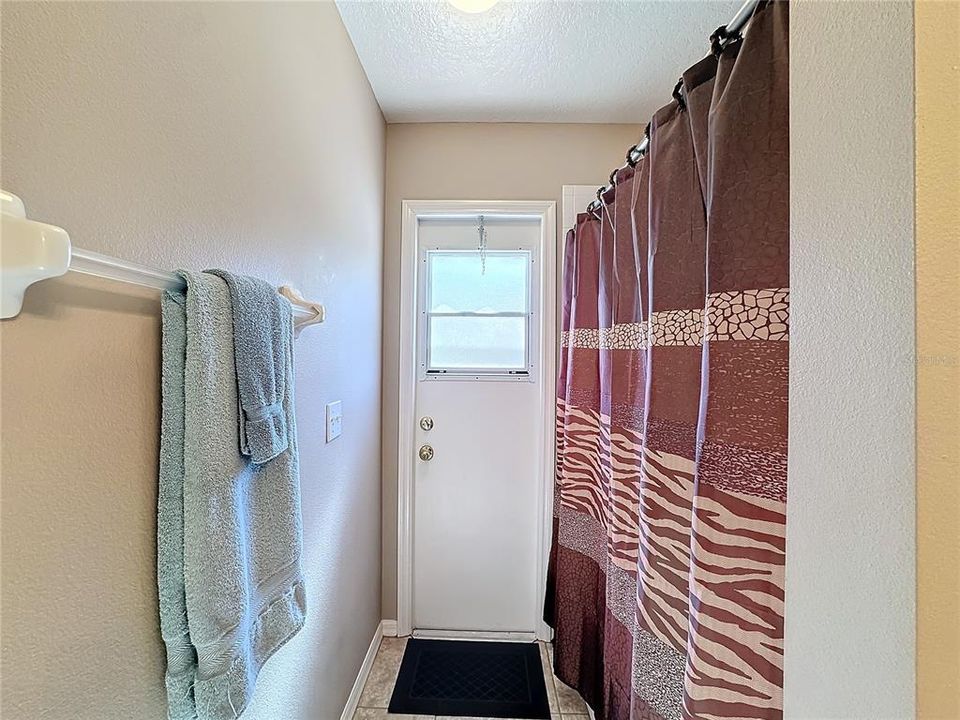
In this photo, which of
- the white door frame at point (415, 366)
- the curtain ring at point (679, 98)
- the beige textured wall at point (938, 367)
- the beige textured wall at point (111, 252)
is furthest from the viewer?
the white door frame at point (415, 366)

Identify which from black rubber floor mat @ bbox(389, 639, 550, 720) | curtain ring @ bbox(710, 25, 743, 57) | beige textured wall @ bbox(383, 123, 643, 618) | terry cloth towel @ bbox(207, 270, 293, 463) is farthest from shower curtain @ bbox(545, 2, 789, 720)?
beige textured wall @ bbox(383, 123, 643, 618)

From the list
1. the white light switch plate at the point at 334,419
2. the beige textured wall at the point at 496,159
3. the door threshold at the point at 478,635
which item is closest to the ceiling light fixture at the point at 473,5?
the beige textured wall at the point at 496,159

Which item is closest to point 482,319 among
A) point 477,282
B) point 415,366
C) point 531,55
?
point 477,282

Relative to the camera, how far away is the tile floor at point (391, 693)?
1.64 metres

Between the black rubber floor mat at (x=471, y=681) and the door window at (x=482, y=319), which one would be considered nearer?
the black rubber floor mat at (x=471, y=681)

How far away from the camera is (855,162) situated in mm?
430

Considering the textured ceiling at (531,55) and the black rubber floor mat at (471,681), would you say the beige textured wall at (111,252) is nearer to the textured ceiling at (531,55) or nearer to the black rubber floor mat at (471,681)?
the textured ceiling at (531,55)

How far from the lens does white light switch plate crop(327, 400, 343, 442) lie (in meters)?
1.37

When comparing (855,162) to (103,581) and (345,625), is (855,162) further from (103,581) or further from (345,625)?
(345,625)

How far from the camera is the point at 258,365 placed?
72 cm

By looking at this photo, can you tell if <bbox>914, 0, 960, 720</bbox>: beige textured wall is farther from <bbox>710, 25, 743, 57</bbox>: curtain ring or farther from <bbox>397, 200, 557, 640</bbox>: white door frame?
<bbox>397, 200, 557, 640</bbox>: white door frame

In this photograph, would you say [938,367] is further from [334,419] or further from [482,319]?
[482,319]

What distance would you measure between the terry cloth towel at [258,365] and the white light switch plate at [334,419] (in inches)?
23.3

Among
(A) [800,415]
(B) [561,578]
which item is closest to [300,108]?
(A) [800,415]
